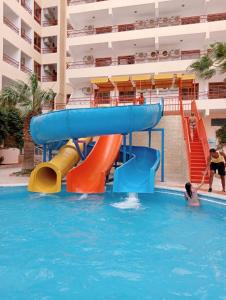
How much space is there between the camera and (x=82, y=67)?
3212 cm

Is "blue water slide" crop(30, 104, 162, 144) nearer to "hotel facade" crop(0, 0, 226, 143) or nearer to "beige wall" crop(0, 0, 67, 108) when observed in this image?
"hotel facade" crop(0, 0, 226, 143)

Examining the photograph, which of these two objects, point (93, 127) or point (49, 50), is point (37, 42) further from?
point (93, 127)

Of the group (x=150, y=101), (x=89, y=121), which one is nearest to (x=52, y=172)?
(x=89, y=121)

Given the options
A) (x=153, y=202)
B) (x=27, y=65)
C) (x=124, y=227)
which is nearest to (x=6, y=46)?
(x=27, y=65)

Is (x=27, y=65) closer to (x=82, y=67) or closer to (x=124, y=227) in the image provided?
(x=82, y=67)

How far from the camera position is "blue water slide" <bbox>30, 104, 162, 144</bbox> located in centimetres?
1090

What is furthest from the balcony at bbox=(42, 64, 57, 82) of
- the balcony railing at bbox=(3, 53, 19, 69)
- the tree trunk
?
the tree trunk

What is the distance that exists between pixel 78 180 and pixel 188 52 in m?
21.8

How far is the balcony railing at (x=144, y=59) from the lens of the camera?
29172 millimetres

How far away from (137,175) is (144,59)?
20.5 meters

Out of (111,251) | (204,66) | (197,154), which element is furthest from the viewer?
(204,66)

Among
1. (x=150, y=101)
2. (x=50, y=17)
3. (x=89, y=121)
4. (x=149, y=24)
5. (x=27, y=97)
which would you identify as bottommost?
(x=89, y=121)

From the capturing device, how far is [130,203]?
405 inches

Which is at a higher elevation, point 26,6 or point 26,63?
point 26,6
